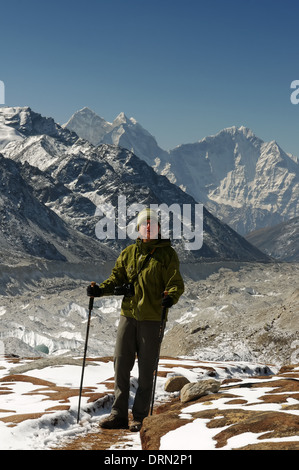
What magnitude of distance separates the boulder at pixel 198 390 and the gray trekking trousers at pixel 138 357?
2.02 meters

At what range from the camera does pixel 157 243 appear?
10062mm

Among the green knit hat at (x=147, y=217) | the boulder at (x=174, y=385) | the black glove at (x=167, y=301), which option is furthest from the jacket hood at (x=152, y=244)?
the boulder at (x=174, y=385)

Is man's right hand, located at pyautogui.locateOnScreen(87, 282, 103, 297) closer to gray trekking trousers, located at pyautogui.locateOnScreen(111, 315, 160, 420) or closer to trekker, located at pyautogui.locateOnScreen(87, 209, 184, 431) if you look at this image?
trekker, located at pyautogui.locateOnScreen(87, 209, 184, 431)

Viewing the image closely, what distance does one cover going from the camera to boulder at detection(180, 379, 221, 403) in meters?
12.1

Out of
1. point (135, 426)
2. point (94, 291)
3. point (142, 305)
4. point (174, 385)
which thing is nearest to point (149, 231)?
point (142, 305)

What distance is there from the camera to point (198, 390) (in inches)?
484

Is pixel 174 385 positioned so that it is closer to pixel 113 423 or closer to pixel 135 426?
pixel 113 423

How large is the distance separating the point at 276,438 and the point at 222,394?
5.01 m

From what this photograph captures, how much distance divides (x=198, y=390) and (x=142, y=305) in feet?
11.4

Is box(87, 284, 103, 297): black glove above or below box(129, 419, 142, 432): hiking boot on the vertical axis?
above

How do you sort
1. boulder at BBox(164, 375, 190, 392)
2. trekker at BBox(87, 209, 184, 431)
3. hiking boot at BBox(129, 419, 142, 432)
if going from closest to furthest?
1. hiking boot at BBox(129, 419, 142, 432)
2. trekker at BBox(87, 209, 184, 431)
3. boulder at BBox(164, 375, 190, 392)

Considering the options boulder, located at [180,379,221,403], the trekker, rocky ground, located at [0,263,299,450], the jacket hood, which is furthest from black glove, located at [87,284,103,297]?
boulder, located at [180,379,221,403]

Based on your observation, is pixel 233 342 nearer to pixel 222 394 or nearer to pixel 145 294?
pixel 222 394
